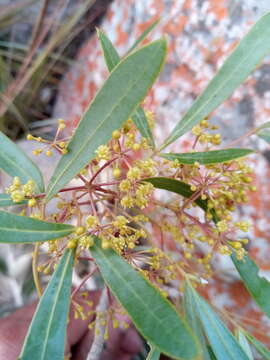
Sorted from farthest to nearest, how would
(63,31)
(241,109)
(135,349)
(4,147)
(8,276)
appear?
(63,31) < (8,276) < (135,349) < (241,109) < (4,147)

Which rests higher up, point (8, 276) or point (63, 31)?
point (63, 31)

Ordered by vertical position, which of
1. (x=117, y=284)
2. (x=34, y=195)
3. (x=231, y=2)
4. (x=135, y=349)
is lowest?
(x=135, y=349)

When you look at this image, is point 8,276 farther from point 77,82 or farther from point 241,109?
point 241,109

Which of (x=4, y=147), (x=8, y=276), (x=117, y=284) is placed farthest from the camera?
(x=8, y=276)

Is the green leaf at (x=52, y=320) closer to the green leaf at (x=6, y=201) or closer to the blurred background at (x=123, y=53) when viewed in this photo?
the green leaf at (x=6, y=201)

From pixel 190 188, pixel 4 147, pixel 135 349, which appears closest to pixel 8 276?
pixel 135 349

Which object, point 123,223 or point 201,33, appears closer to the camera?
point 123,223

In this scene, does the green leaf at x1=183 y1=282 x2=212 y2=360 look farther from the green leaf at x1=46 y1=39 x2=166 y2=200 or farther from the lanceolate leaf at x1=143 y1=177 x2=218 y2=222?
the green leaf at x1=46 y1=39 x2=166 y2=200
